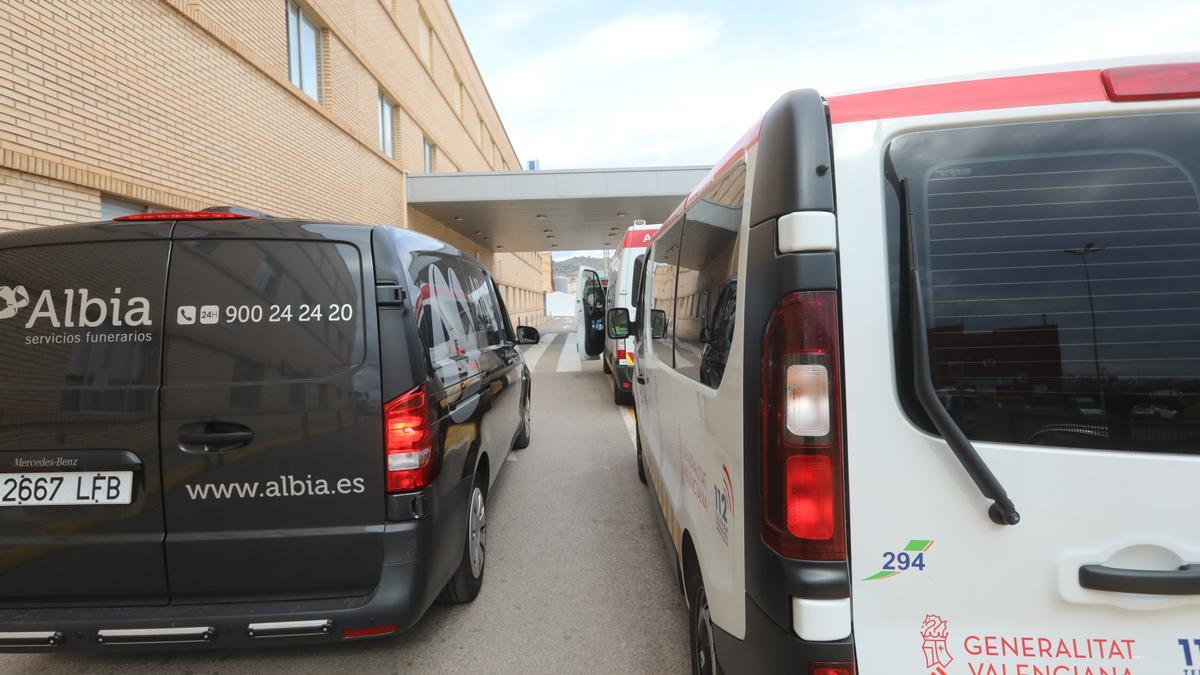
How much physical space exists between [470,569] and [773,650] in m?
2.14

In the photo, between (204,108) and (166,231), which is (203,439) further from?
(204,108)

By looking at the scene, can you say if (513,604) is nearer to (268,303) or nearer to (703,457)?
(703,457)

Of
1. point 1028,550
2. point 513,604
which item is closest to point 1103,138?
point 1028,550

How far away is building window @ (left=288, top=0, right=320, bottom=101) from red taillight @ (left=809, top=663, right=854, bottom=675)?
1199 cm

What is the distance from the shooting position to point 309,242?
7.57 feet

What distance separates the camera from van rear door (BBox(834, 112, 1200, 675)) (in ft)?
4.17

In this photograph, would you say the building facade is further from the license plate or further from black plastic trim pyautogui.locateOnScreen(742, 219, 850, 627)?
black plastic trim pyautogui.locateOnScreen(742, 219, 850, 627)

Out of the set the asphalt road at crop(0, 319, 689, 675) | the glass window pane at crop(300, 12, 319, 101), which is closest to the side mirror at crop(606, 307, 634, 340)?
the asphalt road at crop(0, 319, 689, 675)

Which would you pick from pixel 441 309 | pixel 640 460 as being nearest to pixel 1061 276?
pixel 441 309

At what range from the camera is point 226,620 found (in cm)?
215

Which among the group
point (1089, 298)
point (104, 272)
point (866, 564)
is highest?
point (104, 272)

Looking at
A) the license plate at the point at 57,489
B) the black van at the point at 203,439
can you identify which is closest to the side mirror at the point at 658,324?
the black van at the point at 203,439

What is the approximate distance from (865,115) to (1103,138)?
53 centimetres

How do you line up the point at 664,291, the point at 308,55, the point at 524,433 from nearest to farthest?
1. the point at 664,291
2. the point at 524,433
3. the point at 308,55
